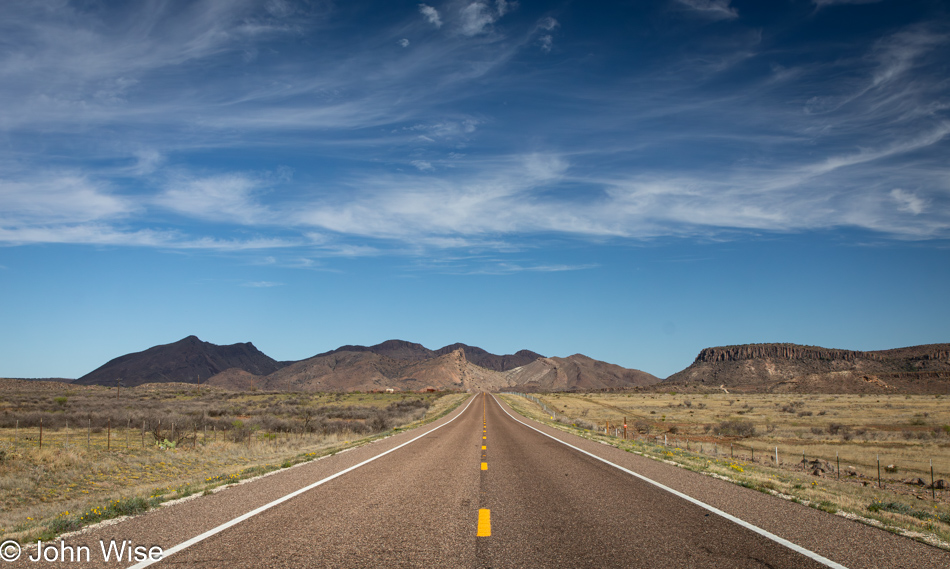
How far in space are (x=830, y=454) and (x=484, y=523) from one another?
29731 millimetres

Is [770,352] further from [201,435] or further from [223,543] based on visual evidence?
[223,543]

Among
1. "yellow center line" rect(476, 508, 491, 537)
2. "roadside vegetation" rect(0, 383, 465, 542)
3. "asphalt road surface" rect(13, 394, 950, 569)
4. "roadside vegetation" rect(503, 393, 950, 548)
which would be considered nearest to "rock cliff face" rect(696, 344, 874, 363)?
"roadside vegetation" rect(503, 393, 950, 548)

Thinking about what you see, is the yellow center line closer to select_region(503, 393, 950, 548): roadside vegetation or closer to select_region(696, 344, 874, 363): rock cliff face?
select_region(503, 393, 950, 548): roadside vegetation

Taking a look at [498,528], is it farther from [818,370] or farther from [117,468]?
[818,370]

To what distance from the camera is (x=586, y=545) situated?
6.04 m

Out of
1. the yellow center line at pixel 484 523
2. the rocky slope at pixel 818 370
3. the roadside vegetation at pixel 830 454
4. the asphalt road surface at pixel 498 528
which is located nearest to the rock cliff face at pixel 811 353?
the rocky slope at pixel 818 370

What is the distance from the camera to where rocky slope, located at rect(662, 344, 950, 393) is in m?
111

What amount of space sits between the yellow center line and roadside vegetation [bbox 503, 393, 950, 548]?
5.21 metres

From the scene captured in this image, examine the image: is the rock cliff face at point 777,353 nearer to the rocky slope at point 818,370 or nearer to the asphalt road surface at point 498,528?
the rocky slope at point 818,370

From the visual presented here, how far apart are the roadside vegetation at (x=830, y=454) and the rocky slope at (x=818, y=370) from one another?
6261 cm

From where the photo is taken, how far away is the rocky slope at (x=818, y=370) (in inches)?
4387

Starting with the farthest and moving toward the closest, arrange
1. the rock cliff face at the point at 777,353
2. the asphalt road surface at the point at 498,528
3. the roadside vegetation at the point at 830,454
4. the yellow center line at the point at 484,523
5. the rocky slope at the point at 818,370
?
A: the rock cliff face at the point at 777,353 → the rocky slope at the point at 818,370 → the roadside vegetation at the point at 830,454 → the yellow center line at the point at 484,523 → the asphalt road surface at the point at 498,528

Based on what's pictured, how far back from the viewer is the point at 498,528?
22.5 ft

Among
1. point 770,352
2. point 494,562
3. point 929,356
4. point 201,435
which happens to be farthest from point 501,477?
point 770,352
